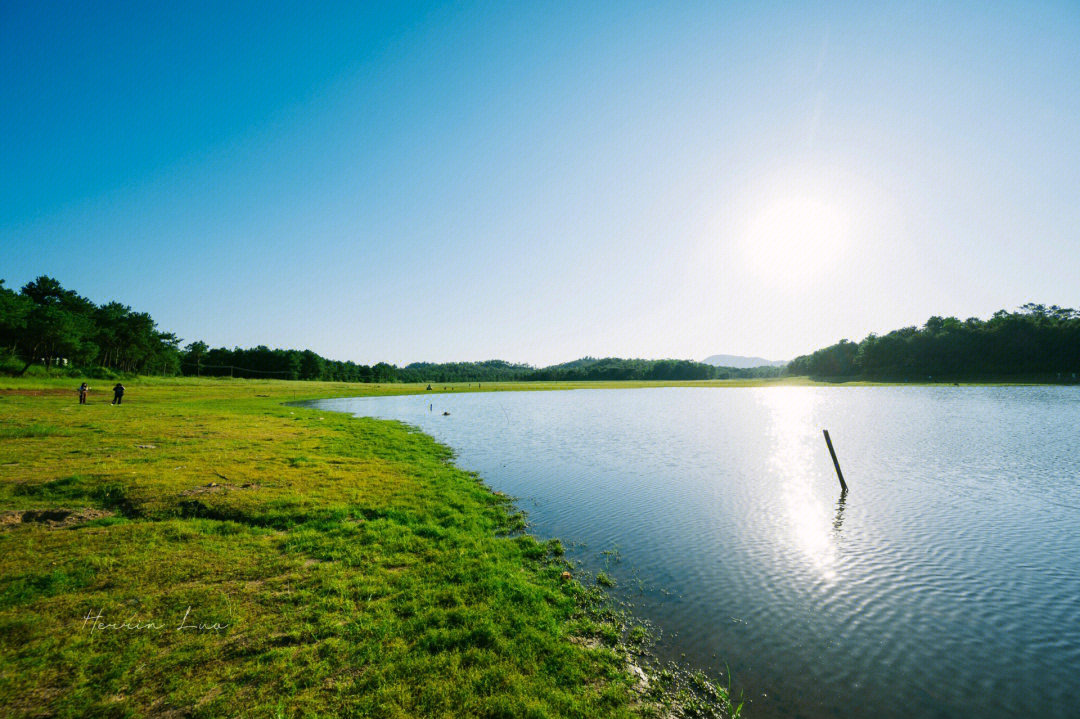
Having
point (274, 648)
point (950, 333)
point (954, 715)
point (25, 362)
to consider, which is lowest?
point (954, 715)

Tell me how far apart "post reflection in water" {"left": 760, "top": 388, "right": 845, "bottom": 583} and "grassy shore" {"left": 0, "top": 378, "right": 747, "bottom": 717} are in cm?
847

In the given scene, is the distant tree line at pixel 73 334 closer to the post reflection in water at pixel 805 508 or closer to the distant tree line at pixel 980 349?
the post reflection in water at pixel 805 508

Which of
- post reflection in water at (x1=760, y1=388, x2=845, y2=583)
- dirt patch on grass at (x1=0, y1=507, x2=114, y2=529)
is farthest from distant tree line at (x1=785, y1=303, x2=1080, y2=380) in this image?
dirt patch on grass at (x1=0, y1=507, x2=114, y2=529)

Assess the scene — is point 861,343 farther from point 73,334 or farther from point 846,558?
point 73,334

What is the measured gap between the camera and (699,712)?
7.21 meters

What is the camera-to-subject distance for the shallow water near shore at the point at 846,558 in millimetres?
8352

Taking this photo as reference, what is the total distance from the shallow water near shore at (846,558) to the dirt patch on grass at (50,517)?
15.1 metres

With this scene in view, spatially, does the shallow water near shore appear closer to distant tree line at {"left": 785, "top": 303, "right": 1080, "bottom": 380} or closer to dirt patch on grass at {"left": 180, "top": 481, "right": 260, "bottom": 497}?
Result: dirt patch on grass at {"left": 180, "top": 481, "right": 260, "bottom": 497}

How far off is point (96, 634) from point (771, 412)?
227ft

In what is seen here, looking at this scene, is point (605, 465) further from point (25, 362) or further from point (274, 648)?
point (25, 362)

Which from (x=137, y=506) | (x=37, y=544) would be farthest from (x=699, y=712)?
(x=137, y=506)

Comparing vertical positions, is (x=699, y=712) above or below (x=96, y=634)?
below

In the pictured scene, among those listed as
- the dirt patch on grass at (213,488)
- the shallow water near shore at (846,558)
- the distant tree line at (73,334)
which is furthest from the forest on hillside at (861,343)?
the shallow water near shore at (846,558)

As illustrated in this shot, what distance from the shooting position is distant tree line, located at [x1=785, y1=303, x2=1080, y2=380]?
112375mm
